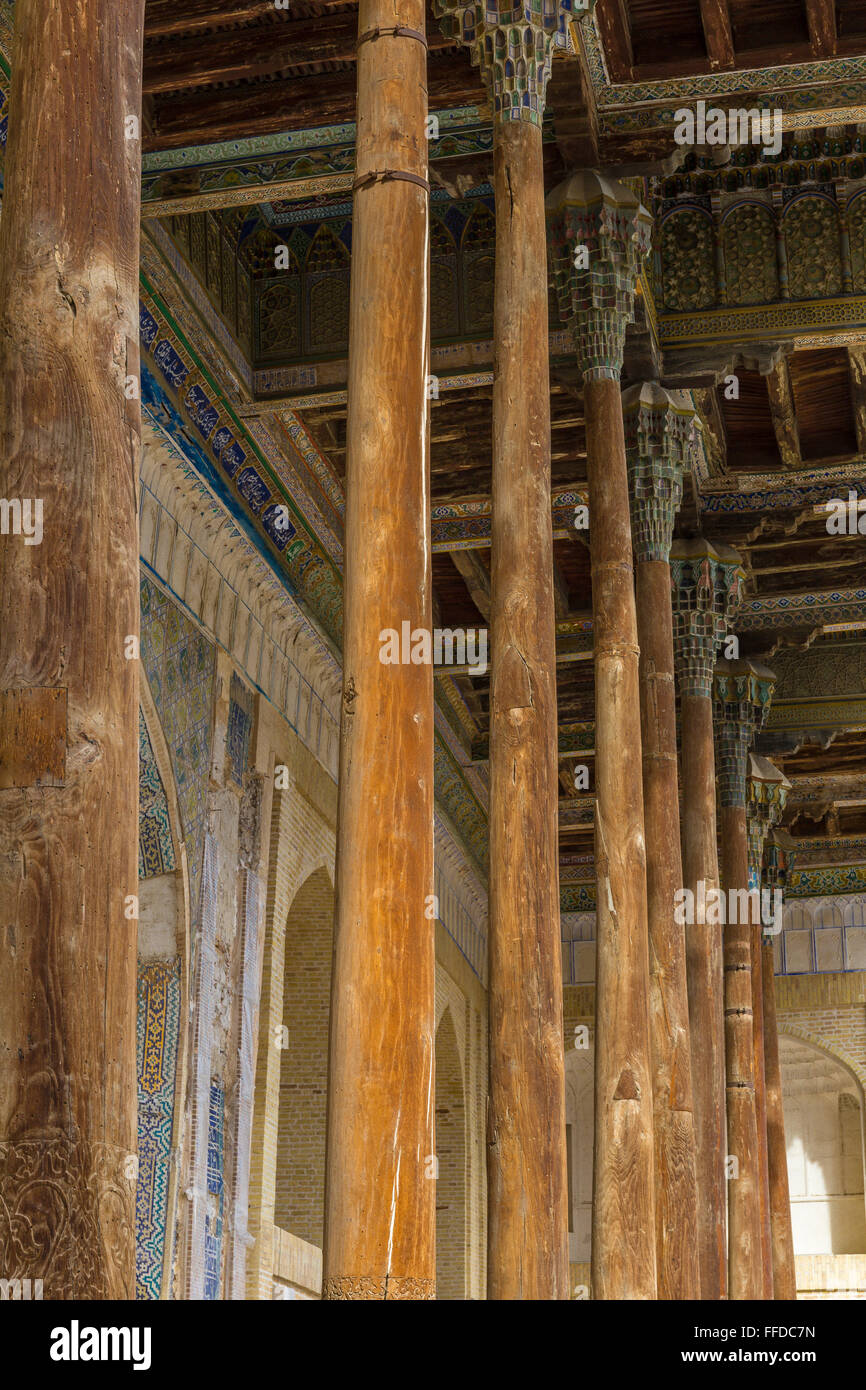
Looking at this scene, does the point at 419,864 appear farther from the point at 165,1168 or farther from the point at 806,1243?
the point at 806,1243

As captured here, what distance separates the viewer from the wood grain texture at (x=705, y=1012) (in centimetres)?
1028

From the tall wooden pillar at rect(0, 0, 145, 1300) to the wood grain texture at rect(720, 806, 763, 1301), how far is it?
11.2 meters

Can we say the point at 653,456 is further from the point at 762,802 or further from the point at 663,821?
the point at 762,802

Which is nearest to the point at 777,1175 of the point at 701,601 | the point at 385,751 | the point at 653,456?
the point at 701,601

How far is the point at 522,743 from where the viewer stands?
Answer: 6.12 meters

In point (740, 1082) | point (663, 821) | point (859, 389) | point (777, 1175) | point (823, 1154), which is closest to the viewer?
point (663, 821)

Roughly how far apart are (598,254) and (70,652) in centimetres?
653

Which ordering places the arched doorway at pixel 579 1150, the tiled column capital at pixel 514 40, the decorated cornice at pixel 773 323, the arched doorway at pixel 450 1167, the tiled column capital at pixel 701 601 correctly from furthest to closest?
the arched doorway at pixel 579 1150 < the arched doorway at pixel 450 1167 < the tiled column capital at pixel 701 601 < the decorated cornice at pixel 773 323 < the tiled column capital at pixel 514 40

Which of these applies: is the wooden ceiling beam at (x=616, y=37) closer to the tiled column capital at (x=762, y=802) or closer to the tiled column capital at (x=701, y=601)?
the tiled column capital at (x=701, y=601)

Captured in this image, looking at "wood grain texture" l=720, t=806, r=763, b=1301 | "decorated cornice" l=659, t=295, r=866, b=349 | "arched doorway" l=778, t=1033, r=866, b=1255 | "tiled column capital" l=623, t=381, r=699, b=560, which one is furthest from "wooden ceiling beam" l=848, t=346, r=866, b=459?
"arched doorway" l=778, t=1033, r=866, b=1255

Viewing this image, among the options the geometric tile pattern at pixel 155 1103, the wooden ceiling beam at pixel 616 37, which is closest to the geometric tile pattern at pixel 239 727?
the geometric tile pattern at pixel 155 1103

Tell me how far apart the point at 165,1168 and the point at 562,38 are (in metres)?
6.00

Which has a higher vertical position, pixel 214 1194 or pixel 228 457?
pixel 228 457

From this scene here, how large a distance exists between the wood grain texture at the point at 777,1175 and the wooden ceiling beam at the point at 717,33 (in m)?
9.82
